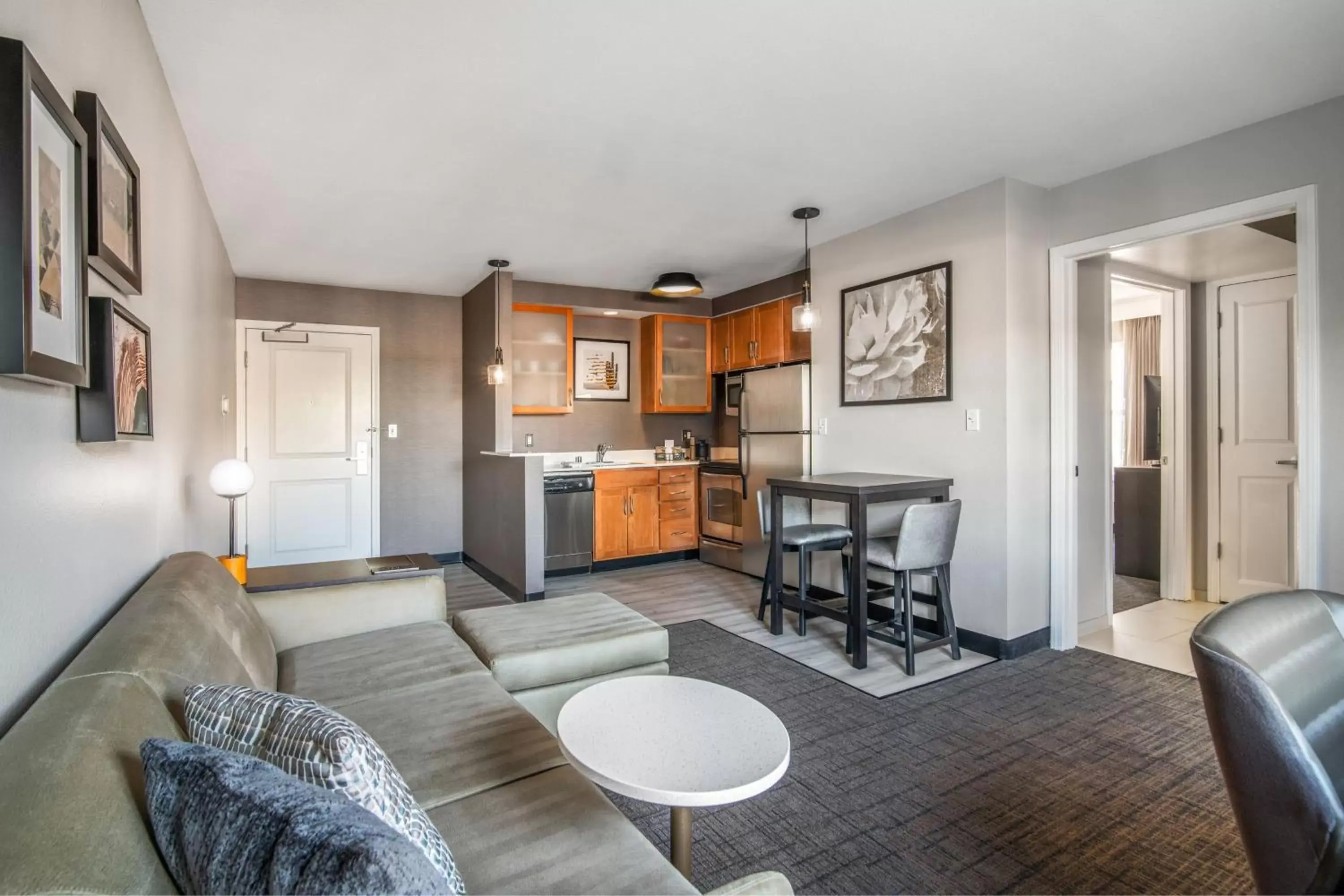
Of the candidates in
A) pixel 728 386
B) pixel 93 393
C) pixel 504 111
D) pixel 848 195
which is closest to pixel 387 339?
pixel 728 386

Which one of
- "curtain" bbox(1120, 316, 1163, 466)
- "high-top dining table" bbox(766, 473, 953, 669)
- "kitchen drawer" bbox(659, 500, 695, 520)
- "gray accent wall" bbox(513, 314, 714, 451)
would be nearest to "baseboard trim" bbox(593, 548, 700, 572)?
"kitchen drawer" bbox(659, 500, 695, 520)

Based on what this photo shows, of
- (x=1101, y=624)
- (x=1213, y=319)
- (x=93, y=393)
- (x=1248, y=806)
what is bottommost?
(x=1101, y=624)

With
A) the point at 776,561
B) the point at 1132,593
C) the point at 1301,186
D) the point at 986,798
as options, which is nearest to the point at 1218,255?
the point at 1301,186

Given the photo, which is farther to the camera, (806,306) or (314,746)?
(806,306)

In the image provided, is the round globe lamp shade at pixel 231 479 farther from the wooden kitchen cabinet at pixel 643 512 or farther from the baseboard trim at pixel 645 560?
the baseboard trim at pixel 645 560

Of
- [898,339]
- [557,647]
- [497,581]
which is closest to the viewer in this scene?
[557,647]

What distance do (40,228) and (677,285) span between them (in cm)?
409

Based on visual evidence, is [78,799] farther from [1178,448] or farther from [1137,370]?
[1137,370]

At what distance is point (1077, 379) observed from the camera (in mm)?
3592

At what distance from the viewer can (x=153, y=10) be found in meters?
1.95

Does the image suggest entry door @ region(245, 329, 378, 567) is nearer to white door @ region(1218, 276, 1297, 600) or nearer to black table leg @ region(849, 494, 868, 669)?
black table leg @ region(849, 494, 868, 669)

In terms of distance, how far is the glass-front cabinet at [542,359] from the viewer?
553 cm

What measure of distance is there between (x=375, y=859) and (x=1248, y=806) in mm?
1178

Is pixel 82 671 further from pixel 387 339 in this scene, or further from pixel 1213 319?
pixel 1213 319
